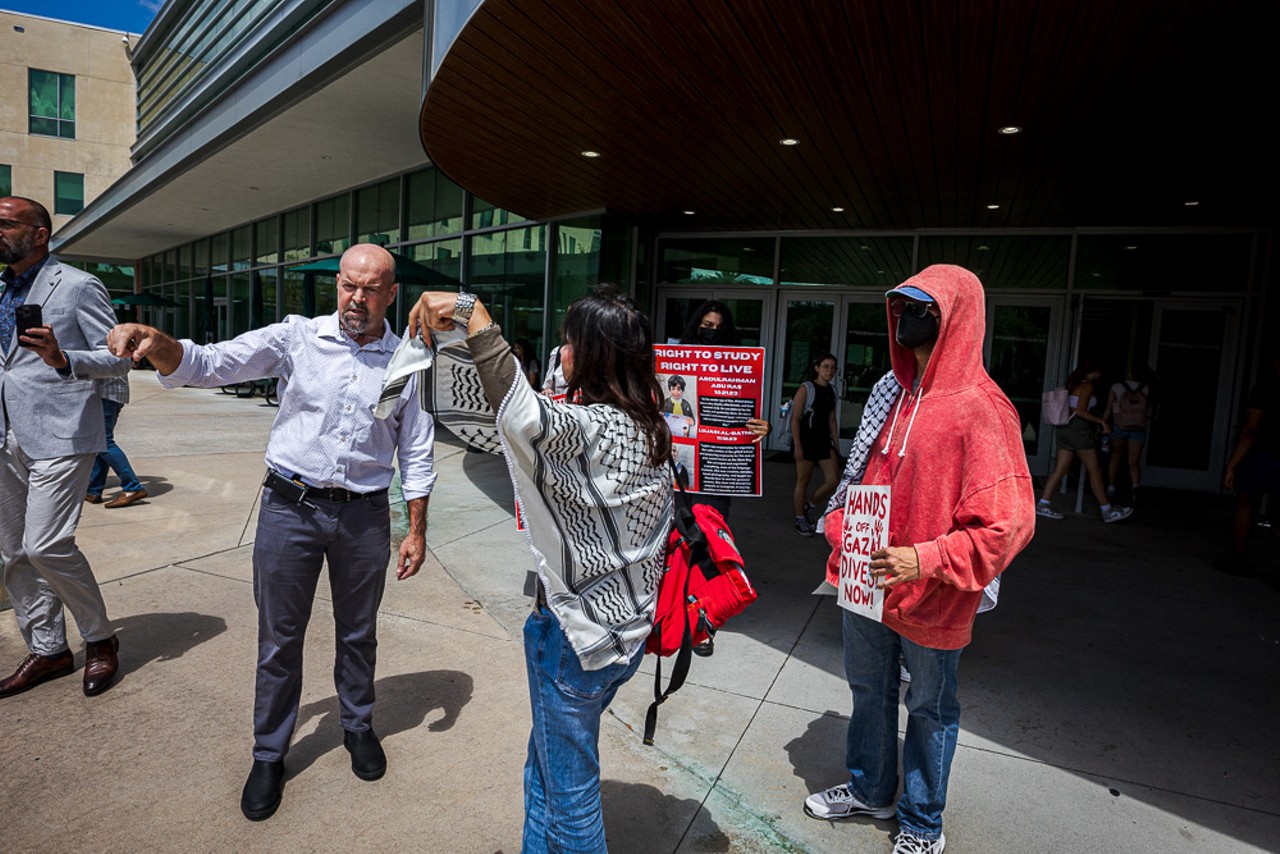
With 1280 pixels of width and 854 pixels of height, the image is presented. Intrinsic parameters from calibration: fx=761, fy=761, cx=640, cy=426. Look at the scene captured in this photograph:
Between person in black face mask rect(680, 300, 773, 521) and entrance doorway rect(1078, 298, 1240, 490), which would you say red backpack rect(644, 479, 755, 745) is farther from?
entrance doorway rect(1078, 298, 1240, 490)

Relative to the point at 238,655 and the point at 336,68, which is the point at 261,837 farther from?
the point at 336,68

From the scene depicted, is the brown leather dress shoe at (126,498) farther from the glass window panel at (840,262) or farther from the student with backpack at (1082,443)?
the glass window panel at (840,262)

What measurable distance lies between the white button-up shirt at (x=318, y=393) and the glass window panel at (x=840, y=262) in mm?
9661

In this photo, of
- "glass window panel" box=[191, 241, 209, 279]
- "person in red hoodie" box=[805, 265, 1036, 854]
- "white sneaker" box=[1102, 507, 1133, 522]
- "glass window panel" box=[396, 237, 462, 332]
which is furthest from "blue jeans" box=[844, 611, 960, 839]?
"glass window panel" box=[191, 241, 209, 279]

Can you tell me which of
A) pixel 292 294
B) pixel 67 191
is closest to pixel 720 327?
pixel 292 294

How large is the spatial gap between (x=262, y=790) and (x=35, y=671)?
1.62 metres

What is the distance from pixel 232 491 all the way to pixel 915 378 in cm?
686

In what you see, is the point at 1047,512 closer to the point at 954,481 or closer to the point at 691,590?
the point at 954,481

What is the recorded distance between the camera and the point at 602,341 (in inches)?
68.6

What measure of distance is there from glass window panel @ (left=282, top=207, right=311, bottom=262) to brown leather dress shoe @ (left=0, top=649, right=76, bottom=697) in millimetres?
16626

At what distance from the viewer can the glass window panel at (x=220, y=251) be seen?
77.7ft

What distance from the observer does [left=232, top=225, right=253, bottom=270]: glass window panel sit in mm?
21888

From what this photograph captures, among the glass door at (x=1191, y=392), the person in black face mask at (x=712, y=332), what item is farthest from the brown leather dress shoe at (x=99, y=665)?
the glass door at (x=1191, y=392)

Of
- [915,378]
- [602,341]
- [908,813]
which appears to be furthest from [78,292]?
[908,813]
